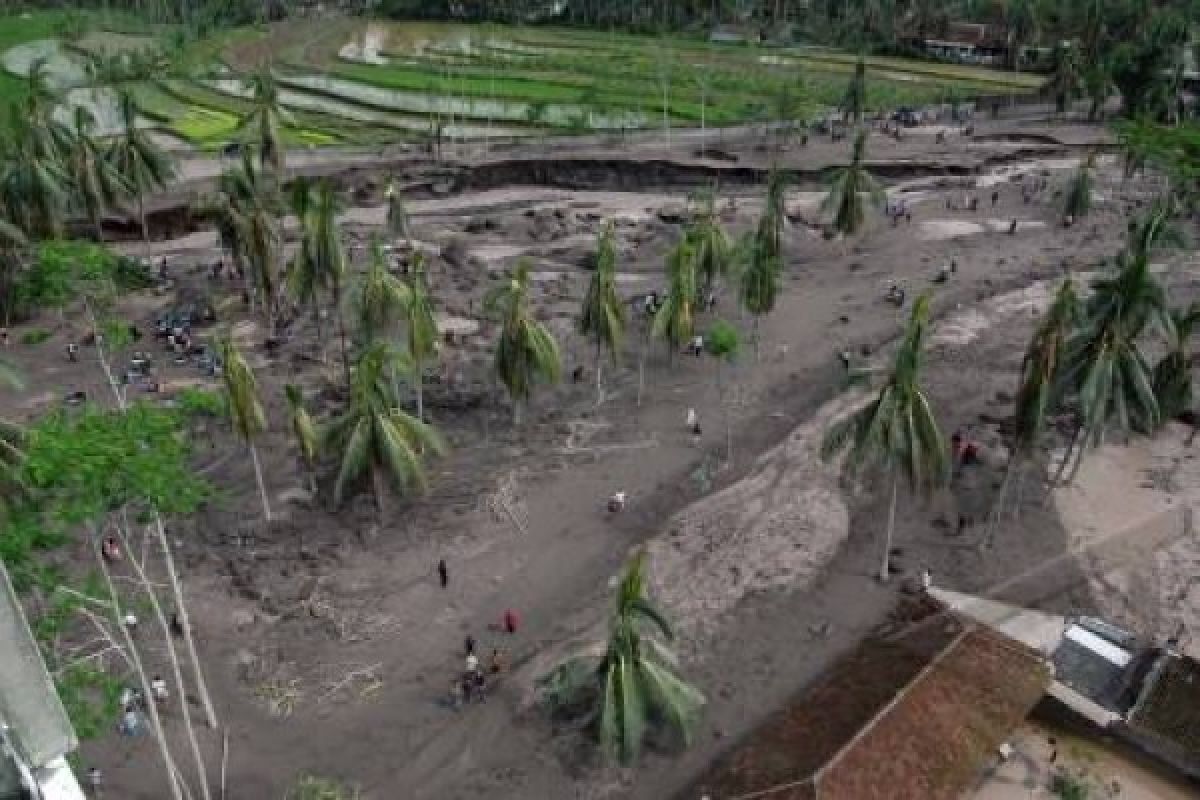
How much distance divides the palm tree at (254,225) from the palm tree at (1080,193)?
49.4m

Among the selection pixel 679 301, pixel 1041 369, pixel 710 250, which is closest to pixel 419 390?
pixel 679 301

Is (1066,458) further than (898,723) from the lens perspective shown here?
Yes

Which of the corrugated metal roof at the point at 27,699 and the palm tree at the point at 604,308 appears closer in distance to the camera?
the corrugated metal roof at the point at 27,699

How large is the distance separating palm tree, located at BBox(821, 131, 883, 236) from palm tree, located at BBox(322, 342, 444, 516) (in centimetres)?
3555

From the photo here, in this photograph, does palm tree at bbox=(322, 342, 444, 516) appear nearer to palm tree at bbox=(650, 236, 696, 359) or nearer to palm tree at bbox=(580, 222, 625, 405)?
palm tree at bbox=(580, 222, 625, 405)

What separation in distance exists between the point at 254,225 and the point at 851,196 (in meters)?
34.1

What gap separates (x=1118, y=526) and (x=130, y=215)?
60.2m

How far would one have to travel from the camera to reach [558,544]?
1378 inches

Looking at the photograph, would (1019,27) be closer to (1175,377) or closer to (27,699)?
(1175,377)

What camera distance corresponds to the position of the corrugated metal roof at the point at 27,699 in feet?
40.5

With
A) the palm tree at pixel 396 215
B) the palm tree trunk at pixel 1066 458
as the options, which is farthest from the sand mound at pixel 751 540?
the palm tree at pixel 396 215

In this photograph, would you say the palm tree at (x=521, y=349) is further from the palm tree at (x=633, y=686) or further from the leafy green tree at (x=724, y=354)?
the palm tree at (x=633, y=686)

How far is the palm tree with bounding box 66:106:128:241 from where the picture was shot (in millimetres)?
A: 56031

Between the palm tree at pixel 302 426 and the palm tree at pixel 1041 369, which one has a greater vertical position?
the palm tree at pixel 1041 369
